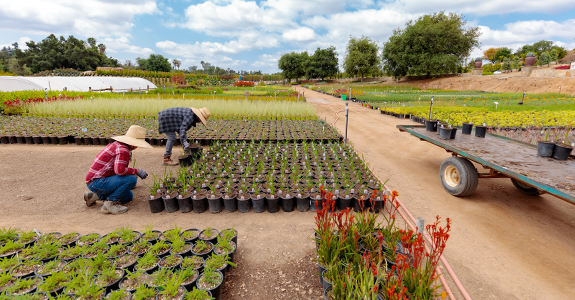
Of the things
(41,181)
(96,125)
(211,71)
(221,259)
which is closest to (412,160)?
(221,259)

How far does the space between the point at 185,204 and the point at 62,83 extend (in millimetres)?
28093

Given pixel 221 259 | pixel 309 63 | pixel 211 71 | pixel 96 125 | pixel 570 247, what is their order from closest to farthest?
pixel 221 259 → pixel 570 247 → pixel 96 125 → pixel 309 63 → pixel 211 71

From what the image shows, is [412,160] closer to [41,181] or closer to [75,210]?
[75,210]

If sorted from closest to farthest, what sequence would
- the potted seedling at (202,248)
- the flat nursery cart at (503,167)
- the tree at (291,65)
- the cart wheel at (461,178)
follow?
the potted seedling at (202,248)
the flat nursery cart at (503,167)
the cart wheel at (461,178)
the tree at (291,65)

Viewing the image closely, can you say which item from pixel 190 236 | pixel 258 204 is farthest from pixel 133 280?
pixel 258 204

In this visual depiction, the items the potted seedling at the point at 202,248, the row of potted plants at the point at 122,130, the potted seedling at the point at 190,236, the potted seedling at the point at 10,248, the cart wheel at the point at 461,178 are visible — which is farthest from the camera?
the row of potted plants at the point at 122,130

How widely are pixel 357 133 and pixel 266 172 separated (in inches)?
222

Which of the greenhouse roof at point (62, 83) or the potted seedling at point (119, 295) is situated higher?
the greenhouse roof at point (62, 83)

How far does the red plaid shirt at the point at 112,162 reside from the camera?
390cm

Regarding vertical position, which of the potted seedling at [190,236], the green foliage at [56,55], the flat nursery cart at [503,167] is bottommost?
the potted seedling at [190,236]

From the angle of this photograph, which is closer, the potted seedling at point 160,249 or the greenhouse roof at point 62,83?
the potted seedling at point 160,249

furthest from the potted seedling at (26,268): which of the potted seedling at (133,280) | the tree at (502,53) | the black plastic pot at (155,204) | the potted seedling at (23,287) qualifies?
the tree at (502,53)

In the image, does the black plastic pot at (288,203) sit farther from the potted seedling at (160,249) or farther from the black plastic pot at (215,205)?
the potted seedling at (160,249)

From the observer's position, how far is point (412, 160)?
21.8ft
